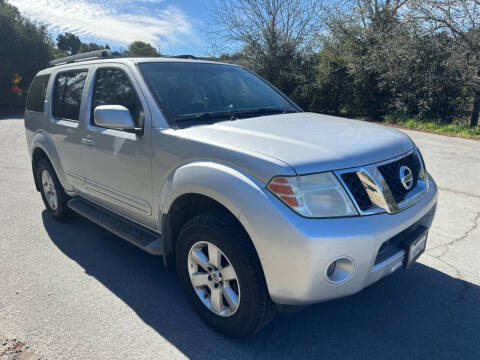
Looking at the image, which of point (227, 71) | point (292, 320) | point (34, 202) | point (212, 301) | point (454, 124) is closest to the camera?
point (212, 301)

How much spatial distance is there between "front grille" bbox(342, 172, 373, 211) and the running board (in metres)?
1.49

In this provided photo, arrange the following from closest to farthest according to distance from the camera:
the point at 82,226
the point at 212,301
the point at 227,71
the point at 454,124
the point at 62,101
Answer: the point at 212,301
the point at 227,71
the point at 62,101
the point at 82,226
the point at 454,124

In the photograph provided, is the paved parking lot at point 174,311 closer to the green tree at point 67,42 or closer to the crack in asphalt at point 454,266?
the crack in asphalt at point 454,266

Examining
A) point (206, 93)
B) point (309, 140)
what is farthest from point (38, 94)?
point (309, 140)

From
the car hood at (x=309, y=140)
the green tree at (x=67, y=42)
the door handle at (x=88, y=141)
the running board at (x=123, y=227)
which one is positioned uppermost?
the green tree at (x=67, y=42)

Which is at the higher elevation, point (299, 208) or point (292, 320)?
point (299, 208)

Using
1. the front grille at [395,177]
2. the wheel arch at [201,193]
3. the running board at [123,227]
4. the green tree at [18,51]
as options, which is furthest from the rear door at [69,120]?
the green tree at [18,51]

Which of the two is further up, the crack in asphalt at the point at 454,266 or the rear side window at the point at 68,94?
the rear side window at the point at 68,94

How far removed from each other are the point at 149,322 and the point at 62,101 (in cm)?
269

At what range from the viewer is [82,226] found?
14.8 ft

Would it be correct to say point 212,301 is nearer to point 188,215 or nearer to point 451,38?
point 188,215

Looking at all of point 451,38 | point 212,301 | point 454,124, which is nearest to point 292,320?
point 212,301

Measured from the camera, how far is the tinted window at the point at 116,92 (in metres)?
2.99

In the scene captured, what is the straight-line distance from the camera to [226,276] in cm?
235
